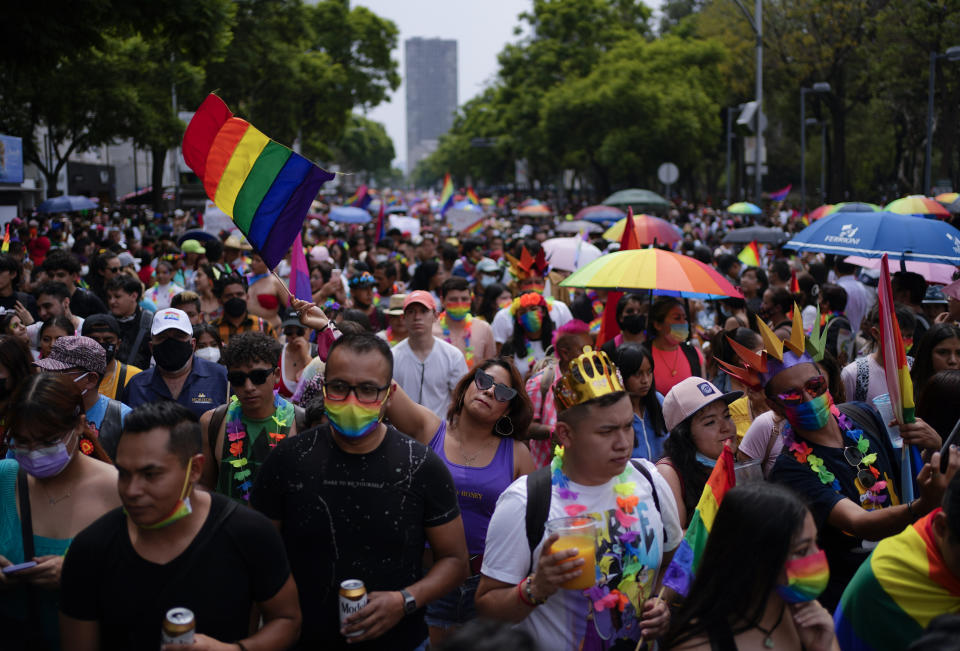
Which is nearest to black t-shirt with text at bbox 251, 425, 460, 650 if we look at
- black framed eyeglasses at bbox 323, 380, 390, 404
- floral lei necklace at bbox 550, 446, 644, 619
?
black framed eyeglasses at bbox 323, 380, 390, 404

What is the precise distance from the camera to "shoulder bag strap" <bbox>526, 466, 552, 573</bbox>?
3225 millimetres

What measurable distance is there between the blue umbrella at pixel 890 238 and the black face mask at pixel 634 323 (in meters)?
1.92

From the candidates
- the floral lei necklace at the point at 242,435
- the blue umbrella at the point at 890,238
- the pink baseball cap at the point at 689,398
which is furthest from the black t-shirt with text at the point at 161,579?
the blue umbrella at the point at 890,238

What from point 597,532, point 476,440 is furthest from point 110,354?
point 597,532

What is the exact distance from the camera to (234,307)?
778 centimetres

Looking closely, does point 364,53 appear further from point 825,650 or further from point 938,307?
point 825,650

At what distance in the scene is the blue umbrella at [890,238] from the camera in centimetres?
772

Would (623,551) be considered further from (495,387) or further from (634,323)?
(634,323)

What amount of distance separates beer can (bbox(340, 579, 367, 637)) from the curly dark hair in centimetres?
172

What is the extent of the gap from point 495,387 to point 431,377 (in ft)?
6.30

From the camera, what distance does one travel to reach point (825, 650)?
270cm

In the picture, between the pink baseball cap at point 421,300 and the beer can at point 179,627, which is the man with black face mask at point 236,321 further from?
the beer can at point 179,627

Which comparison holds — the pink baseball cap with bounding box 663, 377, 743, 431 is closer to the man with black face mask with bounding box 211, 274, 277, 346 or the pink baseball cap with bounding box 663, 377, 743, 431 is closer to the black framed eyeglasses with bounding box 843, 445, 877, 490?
the black framed eyeglasses with bounding box 843, 445, 877, 490

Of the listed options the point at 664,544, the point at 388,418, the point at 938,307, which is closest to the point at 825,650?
the point at 664,544
